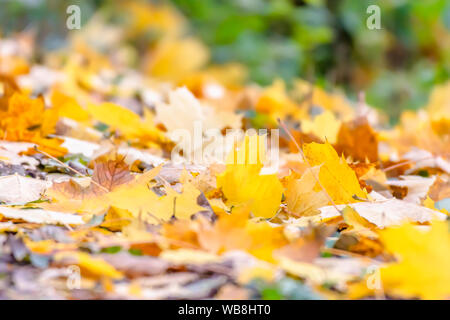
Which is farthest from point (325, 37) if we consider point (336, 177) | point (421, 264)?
point (421, 264)

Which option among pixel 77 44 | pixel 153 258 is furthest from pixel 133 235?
pixel 77 44

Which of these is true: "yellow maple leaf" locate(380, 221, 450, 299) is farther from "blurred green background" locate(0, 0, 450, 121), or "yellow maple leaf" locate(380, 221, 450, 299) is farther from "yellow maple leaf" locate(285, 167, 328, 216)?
Answer: "blurred green background" locate(0, 0, 450, 121)

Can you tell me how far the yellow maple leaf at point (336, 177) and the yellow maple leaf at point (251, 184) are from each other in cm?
8

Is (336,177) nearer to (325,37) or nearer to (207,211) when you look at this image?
(207,211)

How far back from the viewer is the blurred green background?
3297mm

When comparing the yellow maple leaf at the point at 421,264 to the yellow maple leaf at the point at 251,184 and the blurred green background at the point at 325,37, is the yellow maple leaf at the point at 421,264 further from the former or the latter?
the blurred green background at the point at 325,37

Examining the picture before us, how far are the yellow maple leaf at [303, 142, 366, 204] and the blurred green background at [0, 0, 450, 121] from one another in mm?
2367

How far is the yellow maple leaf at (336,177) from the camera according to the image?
880mm

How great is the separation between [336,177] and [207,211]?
196mm

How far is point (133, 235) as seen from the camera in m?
0.69

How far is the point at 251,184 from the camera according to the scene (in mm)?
860

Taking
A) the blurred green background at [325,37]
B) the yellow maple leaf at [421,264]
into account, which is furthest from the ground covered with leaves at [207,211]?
the blurred green background at [325,37]

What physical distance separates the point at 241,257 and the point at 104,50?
2.51 metres

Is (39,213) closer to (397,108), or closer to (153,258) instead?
(153,258)
